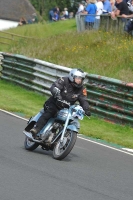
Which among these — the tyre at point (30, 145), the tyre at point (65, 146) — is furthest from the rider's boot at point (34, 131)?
the tyre at point (65, 146)

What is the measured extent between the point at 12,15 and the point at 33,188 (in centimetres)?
7436

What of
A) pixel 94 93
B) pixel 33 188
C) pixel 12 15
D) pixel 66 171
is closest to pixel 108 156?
pixel 66 171

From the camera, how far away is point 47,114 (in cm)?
1194

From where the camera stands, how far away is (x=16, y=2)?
277ft

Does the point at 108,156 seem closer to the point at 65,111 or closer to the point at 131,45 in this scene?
the point at 65,111

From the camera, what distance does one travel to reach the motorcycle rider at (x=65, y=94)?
37.9ft

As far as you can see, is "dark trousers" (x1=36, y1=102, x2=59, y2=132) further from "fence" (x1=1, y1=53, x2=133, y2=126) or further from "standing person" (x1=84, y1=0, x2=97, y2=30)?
"standing person" (x1=84, y1=0, x2=97, y2=30)

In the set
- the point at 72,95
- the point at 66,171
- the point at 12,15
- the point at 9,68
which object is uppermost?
the point at 72,95

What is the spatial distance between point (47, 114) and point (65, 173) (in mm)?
1914

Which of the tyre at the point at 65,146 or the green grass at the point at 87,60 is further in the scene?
the green grass at the point at 87,60

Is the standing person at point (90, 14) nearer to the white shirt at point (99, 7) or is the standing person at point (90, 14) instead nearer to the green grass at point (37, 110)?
the white shirt at point (99, 7)

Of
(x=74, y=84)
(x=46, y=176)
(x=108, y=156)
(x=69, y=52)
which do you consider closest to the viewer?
(x=46, y=176)

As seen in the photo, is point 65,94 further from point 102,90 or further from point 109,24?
point 109,24

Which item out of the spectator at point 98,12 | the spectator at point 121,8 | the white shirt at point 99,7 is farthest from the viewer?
the white shirt at point 99,7
